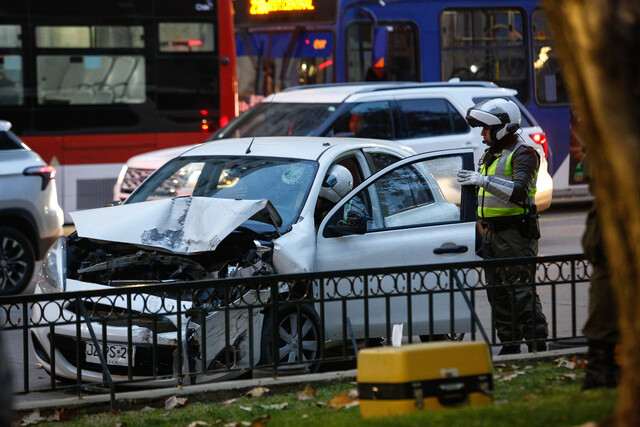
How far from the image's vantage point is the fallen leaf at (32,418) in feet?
21.0

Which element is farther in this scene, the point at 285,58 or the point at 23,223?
the point at 285,58

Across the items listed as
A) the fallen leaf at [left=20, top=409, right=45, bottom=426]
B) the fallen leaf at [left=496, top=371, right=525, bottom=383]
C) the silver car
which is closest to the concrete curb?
the fallen leaf at [left=20, top=409, right=45, bottom=426]

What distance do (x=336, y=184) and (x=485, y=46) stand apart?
11149 mm

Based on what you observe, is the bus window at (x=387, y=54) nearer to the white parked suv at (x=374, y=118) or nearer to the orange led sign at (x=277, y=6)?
the orange led sign at (x=277, y=6)

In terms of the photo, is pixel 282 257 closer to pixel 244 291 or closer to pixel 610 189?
pixel 244 291

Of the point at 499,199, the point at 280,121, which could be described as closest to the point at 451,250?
the point at 499,199

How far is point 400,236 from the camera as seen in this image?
8547 millimetres

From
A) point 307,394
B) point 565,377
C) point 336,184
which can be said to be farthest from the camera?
point 336,184

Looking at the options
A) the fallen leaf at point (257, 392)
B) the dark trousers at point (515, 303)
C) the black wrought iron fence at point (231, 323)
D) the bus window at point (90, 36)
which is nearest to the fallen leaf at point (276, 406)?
the fallen leaf at point (257, 392)

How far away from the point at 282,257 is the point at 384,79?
11.3m

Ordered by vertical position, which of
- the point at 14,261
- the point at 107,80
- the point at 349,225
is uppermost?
the point at 107,80

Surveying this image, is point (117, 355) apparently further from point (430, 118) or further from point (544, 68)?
point (544, 68)

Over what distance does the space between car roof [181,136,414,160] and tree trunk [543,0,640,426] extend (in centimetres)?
504

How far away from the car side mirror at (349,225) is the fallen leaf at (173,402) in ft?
6.37
